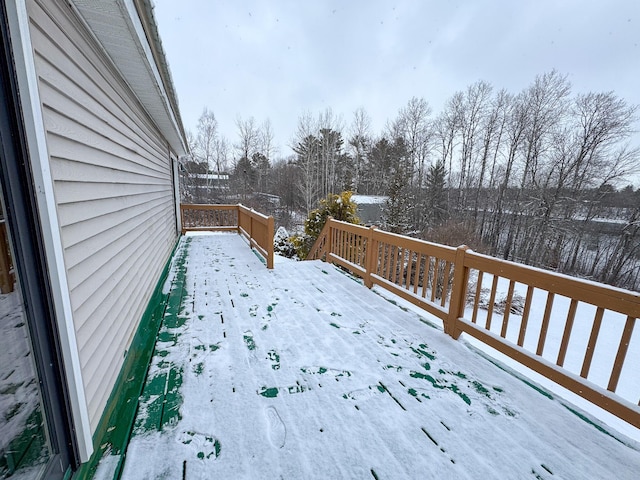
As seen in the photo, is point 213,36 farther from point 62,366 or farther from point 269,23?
point 62,366

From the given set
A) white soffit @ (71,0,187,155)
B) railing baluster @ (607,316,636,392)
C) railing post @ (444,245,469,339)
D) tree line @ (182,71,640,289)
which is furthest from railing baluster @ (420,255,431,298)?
tree line @ (182,71,640,289)

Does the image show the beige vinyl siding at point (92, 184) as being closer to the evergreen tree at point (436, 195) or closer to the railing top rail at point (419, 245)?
the railing top rail at point (419, 245)

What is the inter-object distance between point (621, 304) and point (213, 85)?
29130 mm

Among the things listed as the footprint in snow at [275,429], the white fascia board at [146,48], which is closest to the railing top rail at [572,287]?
the footprint in snow at [275,429]

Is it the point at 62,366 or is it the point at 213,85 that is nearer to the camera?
the point at 62,366

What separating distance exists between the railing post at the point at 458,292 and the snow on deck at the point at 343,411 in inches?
5.2

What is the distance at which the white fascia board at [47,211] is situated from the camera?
3.35ft

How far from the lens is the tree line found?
1481 centimetres

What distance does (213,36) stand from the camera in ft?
45.3

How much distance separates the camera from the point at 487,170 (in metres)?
20.6

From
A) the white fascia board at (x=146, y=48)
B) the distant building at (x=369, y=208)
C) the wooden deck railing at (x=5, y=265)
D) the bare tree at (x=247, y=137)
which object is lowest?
the distant building at (x=369, y=208)

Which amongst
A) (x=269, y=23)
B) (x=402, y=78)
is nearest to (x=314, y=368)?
(x=269, y=23)

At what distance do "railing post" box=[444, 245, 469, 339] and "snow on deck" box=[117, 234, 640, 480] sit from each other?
131 mm

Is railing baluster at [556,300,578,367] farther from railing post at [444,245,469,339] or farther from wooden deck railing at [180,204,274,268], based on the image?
wooden deck railing at [180,204,274,268]
